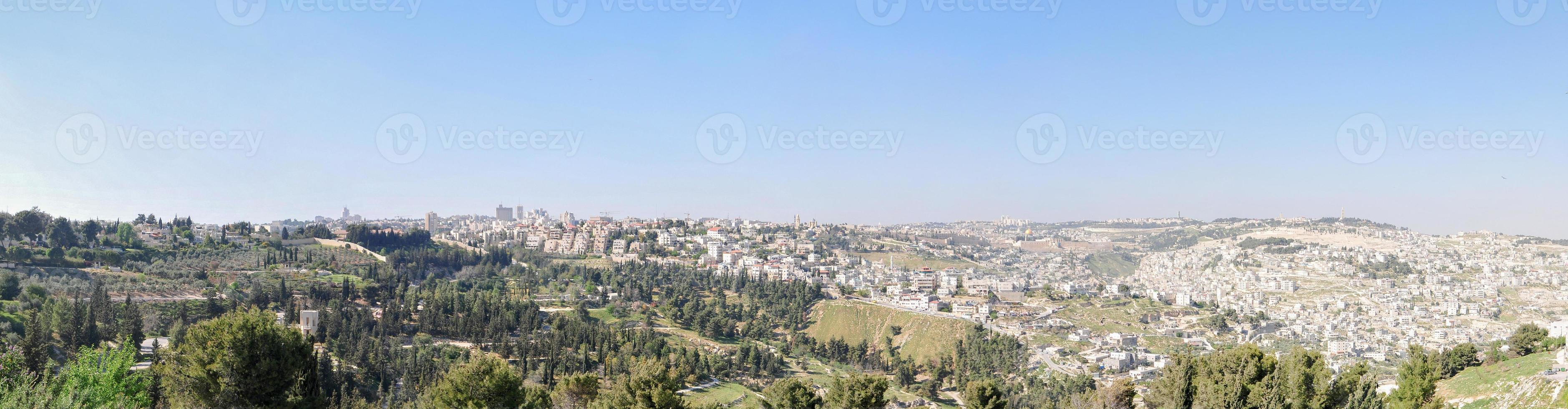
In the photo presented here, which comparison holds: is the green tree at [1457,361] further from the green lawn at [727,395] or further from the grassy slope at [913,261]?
the grassy slope at [913,261]

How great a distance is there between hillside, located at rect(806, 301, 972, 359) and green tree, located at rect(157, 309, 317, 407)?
47.2 metres

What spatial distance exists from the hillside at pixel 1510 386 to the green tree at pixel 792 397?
14442mm

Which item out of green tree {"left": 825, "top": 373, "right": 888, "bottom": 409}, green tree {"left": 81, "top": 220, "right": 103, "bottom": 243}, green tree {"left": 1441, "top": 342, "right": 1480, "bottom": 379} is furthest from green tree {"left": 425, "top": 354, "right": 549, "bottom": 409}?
green tree {"left": 81, "top": 220, "right": 103, "bottom": 243}

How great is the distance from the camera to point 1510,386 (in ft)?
61.8

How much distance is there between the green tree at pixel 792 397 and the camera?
55.8 ft

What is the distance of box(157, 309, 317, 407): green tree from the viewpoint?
12.1 meters

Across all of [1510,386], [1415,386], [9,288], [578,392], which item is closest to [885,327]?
[1415,386]

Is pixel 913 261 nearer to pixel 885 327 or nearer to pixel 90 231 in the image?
pixel 885 327

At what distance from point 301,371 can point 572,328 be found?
3300 cm

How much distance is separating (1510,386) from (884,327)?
47.3m

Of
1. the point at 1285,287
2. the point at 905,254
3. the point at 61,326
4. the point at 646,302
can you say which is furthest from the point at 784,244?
the point at 61,326

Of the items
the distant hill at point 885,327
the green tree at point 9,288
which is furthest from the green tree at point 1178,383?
the green tree at point 9,288

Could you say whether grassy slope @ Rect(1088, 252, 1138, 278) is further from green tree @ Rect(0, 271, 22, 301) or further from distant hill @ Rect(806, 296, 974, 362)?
green tree @ Rect(0, 271, 22, 301)

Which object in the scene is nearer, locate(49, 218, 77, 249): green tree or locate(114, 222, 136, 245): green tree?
locate(49, 218, 77, 249): green tree
